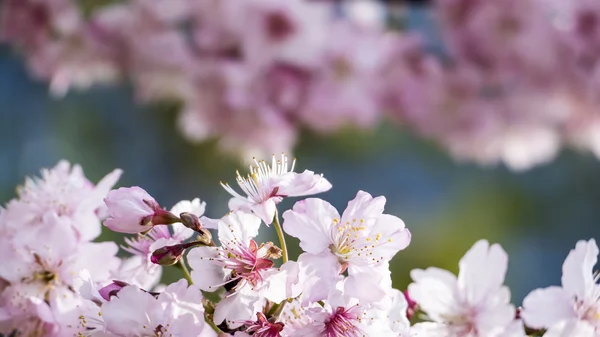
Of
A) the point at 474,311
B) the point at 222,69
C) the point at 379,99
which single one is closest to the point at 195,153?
the point at 379,99

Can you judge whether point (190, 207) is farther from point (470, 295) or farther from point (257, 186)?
point (470, 295)

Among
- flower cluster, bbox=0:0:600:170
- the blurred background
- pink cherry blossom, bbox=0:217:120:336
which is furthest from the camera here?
the blurred background

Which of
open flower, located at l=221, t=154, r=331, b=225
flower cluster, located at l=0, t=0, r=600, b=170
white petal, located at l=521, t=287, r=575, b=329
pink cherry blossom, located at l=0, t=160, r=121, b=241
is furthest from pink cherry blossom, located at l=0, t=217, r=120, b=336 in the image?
flower cluster, located at l=0, t=0, r=600, b=170

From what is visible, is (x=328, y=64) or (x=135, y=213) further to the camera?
(x=328, y=64)

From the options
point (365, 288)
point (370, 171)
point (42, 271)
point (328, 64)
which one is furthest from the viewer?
point (370, 171)

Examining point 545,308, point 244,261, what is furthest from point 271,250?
point 545,308

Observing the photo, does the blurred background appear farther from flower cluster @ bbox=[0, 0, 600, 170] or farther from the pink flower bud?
the pink flower bud

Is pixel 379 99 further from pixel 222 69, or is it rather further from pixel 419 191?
pixel 419 191

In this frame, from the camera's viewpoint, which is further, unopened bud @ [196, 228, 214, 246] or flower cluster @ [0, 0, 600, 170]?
flower cluster @ [0, 0, 600, 170]
